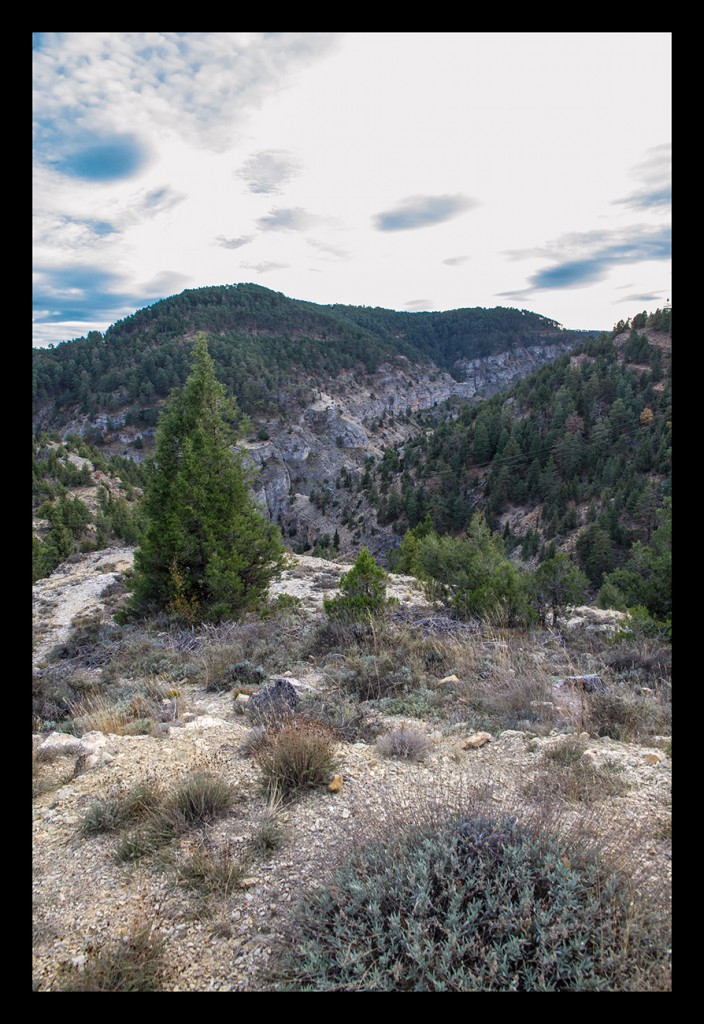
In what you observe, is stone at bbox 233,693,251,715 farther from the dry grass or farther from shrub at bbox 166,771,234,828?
the dry grass

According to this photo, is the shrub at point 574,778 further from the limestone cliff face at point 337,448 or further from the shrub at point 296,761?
the limestone cliff face at point 337,448

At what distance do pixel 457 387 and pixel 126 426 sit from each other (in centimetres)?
9520

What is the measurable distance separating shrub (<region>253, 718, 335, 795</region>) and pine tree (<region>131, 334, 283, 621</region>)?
21.6 feet

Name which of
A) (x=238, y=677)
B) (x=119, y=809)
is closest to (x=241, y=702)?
(x=238, y=677)

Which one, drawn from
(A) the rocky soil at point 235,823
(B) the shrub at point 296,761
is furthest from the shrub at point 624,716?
(B) the shrub at point 296,761

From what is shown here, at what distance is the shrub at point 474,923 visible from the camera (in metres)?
1.85

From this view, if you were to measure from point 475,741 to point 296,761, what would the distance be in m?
1.52

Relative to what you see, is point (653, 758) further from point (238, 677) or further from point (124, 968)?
point (238, 677)

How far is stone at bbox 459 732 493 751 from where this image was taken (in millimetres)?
4223

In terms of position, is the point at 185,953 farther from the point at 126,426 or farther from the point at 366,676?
the point at 126,426

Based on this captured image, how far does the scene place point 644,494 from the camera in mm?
32750

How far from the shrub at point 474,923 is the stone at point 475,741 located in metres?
1.80

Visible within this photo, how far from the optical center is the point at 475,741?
4.25 m

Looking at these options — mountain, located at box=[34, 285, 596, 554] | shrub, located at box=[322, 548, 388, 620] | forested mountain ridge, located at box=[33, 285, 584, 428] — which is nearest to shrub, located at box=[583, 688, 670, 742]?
shrub, located at box=[322, 548, 388, 620]
